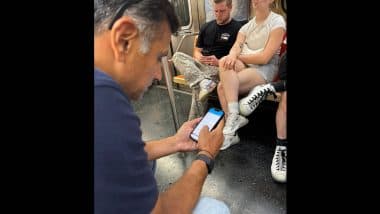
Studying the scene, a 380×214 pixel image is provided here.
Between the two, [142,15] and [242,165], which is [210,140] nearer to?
[142,15]

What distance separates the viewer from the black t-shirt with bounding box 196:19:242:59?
79 cm

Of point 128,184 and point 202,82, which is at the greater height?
point 202,82

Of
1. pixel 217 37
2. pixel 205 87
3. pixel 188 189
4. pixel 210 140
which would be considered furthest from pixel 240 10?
pixel 188 189

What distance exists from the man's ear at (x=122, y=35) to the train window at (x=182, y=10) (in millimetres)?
106

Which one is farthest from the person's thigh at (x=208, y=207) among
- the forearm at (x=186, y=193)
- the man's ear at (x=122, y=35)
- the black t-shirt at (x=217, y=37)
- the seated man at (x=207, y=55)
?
the black t-shirt at (x=217, y=37)

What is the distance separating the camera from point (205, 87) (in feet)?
3.02

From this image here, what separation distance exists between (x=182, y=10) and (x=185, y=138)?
0.29 metres

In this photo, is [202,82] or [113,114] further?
[202,82]
